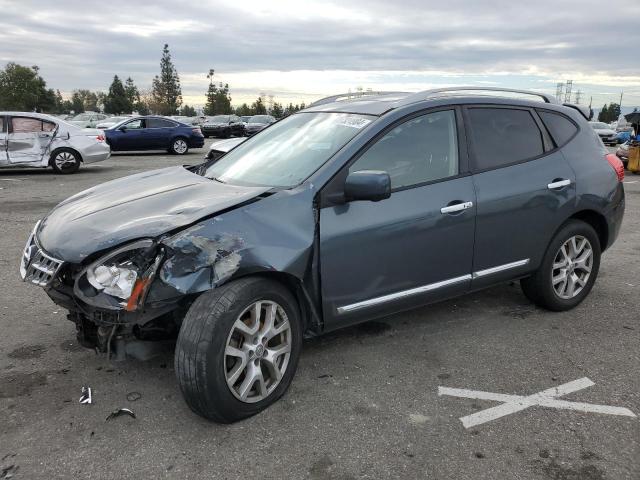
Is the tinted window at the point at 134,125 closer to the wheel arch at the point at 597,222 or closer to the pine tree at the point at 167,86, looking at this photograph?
the wheel arch at the point at 597,222

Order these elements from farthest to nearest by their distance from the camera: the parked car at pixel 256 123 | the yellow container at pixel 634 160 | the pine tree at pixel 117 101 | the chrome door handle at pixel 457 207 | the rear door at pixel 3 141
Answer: the pine tree at pixel 117 101 → the parked car at pixel 256 123 → the yellow container at pixel 634 160 → the rear door at pixel 3 141 → the chrome door handle at pixel 457 207

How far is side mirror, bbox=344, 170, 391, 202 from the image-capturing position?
3.16m

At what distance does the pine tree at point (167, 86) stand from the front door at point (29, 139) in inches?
3124

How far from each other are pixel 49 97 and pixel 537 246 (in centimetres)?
8991

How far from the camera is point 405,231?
3500 mm

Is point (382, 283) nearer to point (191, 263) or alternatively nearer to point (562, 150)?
point (191, 263)

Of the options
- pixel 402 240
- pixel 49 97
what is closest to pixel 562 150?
pixel 402 240

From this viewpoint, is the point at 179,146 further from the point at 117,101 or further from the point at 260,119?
the point at 117,101

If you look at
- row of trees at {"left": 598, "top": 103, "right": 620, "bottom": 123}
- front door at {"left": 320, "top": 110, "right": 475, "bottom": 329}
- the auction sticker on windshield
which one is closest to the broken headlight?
front door at {"left": 320, "top": 110, "right": 475, "bottom": 329}

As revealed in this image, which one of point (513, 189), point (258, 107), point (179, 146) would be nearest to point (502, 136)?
point (513, 189)

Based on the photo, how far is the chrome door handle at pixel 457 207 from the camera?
144 inches

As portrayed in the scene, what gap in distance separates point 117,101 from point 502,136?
9221 cm

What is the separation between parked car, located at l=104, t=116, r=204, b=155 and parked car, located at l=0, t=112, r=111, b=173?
18.8ft

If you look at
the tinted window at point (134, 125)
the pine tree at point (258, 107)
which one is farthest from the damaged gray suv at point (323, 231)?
the pine tree at point (258, 107)
